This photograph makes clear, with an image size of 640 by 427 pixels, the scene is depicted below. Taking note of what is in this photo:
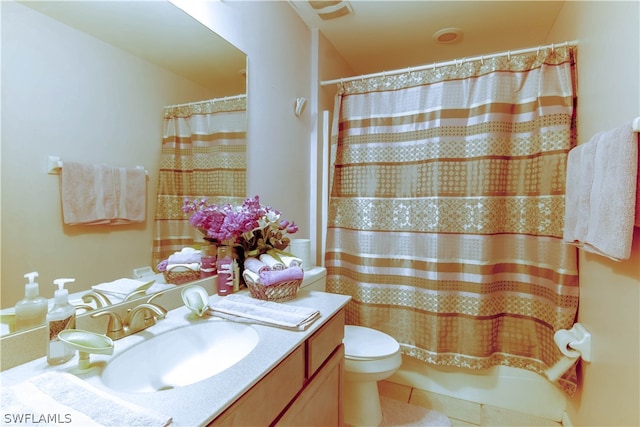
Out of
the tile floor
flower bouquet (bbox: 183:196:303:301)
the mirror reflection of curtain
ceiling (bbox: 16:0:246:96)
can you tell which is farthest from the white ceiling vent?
the tile floor

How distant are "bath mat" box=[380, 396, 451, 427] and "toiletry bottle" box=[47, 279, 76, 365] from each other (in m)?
1.57

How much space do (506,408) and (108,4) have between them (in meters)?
2.62

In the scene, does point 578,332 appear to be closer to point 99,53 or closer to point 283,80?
point 283,80

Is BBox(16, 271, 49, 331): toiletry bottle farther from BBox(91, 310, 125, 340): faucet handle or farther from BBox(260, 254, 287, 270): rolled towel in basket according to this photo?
BBox(260, 254, 287, 270): rolled towel in basket

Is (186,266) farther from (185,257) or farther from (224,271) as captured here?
(224,271)

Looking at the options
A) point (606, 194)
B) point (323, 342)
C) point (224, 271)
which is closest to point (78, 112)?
point (224, 271)

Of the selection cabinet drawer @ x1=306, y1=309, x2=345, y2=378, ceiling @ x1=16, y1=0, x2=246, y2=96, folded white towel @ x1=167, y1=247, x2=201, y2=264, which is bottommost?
cabinet drawer @ x1=306, y1=309, x2=345, y2=378

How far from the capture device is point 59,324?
2.33 ft

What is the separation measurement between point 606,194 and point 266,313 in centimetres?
126

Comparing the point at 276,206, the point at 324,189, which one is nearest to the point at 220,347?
the point at 276,206

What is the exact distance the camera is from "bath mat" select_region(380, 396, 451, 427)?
167cm

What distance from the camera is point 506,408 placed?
1.77 metres

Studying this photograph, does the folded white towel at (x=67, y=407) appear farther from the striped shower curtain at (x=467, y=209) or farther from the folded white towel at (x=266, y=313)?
the striped shower curtain at (x=467, y=209)

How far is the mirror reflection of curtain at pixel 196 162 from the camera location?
1.10 m
